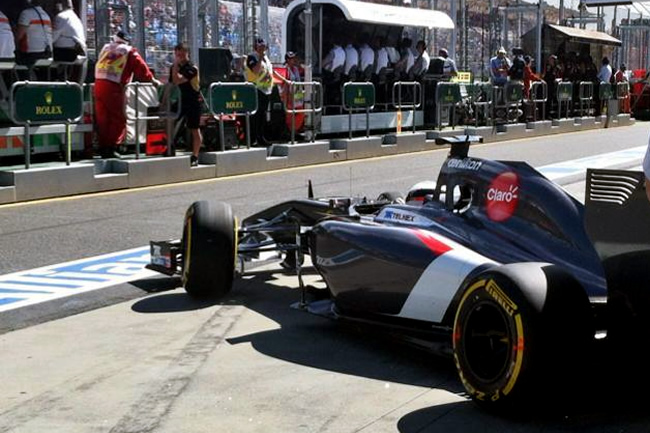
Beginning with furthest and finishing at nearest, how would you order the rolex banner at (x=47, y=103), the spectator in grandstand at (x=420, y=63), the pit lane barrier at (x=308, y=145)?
the spectator in grandstand at (x=420, y=63) → the pit lane barrier at (x=308, y=145) → the rolex banner at (x=47, y=103)

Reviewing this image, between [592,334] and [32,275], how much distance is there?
4968 mm

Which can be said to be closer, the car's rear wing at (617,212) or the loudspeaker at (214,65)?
the car's rear wing at (617,212)

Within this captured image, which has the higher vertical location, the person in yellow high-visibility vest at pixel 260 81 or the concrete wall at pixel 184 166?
the person in yellow high-visibility vest at pixel 260 81

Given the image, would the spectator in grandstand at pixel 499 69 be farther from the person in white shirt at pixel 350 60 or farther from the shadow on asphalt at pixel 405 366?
the shadow on asphalt at pixel 405 366

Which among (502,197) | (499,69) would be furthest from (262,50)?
(502,197)

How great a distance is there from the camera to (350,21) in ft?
69.8

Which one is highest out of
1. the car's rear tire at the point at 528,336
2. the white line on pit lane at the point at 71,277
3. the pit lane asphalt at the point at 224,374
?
the car's rear tire at the point at 528,336

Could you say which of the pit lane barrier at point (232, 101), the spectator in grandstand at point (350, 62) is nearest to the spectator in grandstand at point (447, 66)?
the spectator in grandstand at point (350, 62)

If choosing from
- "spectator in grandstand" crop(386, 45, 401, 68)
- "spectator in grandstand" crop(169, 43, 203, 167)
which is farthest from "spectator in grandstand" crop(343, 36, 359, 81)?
"spectator in grandstand" crop(169, 43, 203, 167)

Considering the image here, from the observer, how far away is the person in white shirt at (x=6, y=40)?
44.8 feet

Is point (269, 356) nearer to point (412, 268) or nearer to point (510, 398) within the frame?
point (412, 268)

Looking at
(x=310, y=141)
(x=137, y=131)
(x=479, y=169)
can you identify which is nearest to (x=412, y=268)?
(x=479, y=169)

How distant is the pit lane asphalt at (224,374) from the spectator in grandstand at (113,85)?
253 inches

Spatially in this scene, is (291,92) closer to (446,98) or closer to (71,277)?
(446,98)
